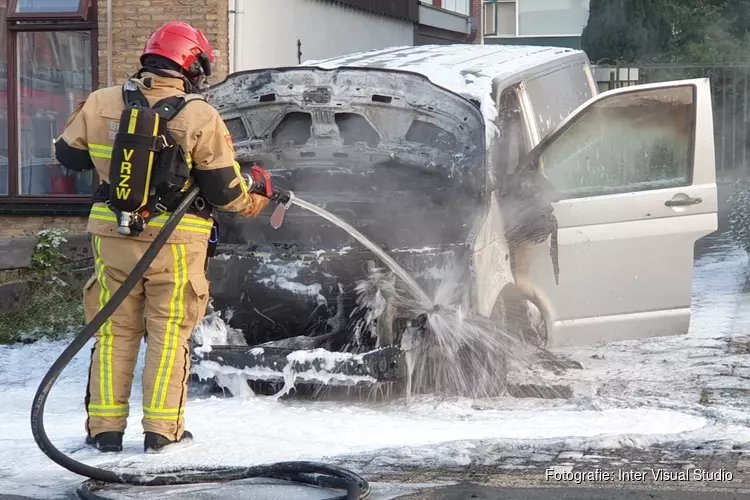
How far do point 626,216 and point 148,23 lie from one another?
17.4 feet

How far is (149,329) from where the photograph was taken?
4.84m

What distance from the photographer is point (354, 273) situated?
6027 millimetres

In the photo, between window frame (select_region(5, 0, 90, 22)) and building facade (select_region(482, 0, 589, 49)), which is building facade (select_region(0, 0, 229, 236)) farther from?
building facade (select_region(482, 0, 589, 49))

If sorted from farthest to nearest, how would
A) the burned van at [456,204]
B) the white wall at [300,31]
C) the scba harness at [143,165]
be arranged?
the white wall at [300,31] → the burned van at [456,204] → the scba harness at [143,165]

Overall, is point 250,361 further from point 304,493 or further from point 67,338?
point 67,338

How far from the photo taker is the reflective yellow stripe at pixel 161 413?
15.6 feet

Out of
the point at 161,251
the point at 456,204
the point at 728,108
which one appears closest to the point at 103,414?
the point at 161,251

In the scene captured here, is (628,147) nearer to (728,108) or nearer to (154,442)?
(154,442)

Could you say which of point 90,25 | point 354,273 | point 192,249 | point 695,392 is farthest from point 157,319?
point 90,25

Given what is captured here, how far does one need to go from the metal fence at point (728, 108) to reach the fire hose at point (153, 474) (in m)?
12.7

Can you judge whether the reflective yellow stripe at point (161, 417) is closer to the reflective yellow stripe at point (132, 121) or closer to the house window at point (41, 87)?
the reflective yellow stripe at point (132, 121)

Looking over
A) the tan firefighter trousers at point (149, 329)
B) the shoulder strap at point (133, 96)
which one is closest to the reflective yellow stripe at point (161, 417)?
the tan firefighter trousers at point (149, 329)

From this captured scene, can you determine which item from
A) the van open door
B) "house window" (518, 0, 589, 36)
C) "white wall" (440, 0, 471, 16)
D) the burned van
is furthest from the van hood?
"house window" (518, 0, 589, 36)

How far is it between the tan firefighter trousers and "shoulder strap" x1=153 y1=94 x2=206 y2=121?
562 mm
